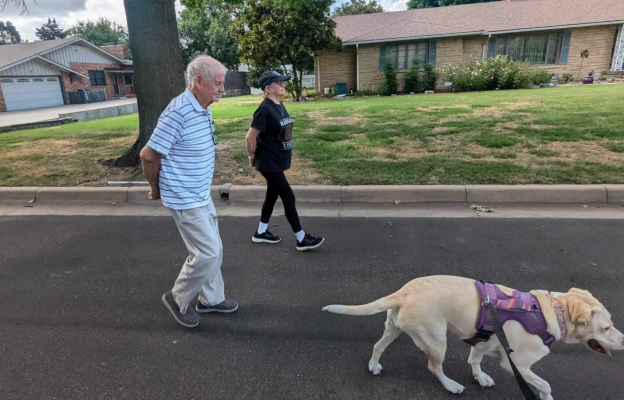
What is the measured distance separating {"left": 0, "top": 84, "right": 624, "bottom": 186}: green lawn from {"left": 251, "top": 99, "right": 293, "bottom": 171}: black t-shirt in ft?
7.11

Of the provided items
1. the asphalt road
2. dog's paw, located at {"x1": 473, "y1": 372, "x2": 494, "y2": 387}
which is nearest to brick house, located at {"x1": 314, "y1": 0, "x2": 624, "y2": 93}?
the asphalt road

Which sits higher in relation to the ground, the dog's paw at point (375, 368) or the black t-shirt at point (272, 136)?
the black t-shirt at point (272, 136)

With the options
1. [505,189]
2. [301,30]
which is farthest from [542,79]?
[505,189]

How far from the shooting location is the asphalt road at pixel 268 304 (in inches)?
95.5

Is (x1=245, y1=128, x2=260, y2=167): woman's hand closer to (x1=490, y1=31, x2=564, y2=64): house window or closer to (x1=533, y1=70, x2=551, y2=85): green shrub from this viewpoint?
(x1=533, y1=70, x2=551, y2=85): green shrub

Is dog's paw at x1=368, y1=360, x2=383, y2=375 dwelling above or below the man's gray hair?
Result: below

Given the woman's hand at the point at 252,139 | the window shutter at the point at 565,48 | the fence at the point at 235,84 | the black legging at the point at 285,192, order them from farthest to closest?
1. the fence at the point at 235,84
2. the window shutter at the point at 565,48
3. the black legging at the point at 285,192
4. the woman's hand at the point at 252,139

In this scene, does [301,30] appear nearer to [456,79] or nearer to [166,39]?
[456,79]

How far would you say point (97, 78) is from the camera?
1421 inches

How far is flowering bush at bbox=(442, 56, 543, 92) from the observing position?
61.1ft

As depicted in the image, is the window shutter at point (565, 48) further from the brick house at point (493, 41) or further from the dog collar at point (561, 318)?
the dog collar at point (561, 318)

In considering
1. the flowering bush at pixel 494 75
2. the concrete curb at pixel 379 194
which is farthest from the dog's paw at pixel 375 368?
the flowering bush at pixel 494 75

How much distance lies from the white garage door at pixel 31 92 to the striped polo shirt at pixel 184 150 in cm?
3210

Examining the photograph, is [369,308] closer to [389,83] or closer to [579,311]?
[579,311]
